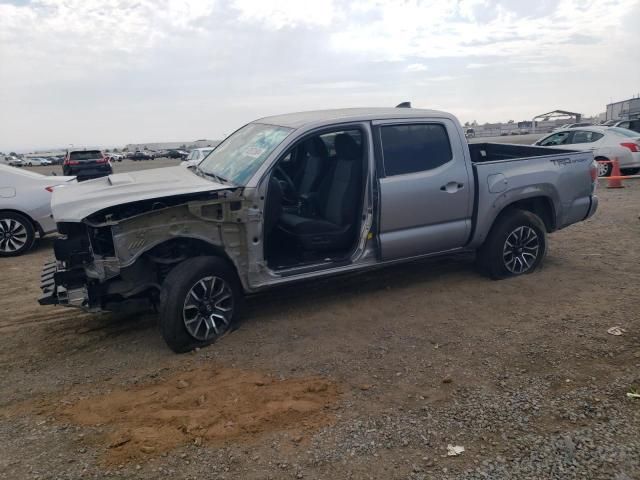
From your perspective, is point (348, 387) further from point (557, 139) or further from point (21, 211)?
point (557, 139)

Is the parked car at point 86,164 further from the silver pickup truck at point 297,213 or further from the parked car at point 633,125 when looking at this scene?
the parked car at point 633,125

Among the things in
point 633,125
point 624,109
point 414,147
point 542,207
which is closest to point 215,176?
point 414,147

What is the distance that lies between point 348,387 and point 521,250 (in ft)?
10.7

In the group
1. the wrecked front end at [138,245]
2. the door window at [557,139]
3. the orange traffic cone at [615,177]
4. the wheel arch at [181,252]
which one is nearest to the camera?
the wrecked front end at [138,245]

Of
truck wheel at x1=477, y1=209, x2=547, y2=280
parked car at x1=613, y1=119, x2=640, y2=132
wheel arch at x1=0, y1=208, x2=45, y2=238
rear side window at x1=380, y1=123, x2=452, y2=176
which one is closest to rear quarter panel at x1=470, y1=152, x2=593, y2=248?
truck wheel at x1=477, y1=209, x2=547, y2=280

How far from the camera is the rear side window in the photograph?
5387mm

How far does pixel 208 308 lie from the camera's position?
4617mm

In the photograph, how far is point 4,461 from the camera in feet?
10.5

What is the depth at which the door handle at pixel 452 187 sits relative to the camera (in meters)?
5.57

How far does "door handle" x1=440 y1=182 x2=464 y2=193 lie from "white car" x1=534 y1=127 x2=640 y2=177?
31.8 ft

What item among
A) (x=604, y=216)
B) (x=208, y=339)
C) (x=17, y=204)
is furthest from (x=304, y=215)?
(x=604, y=216)

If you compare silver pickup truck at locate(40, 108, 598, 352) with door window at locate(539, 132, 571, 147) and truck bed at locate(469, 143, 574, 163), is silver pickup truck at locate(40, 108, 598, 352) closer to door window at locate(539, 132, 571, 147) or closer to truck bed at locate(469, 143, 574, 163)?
truck bed at locate(469, 143, 574, 163)

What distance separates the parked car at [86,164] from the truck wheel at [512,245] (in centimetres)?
1693

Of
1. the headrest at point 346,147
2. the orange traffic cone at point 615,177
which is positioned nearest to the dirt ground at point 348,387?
the headrest at point 346,147
